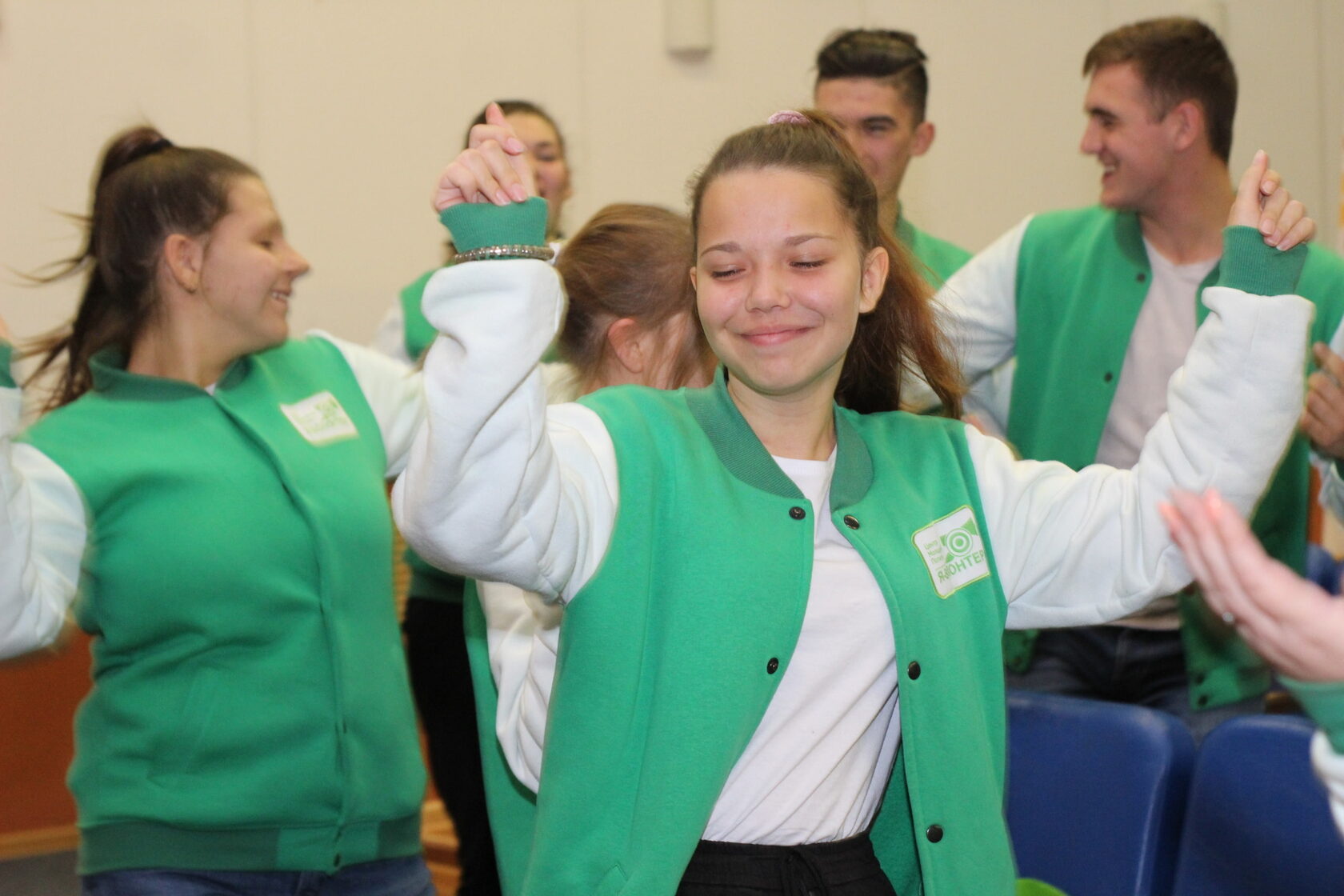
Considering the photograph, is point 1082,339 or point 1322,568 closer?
point 1082,339

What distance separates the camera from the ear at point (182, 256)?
2547 mm

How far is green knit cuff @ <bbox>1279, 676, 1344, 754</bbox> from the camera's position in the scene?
1152 mm

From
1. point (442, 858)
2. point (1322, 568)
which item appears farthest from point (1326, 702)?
point (442, 858)

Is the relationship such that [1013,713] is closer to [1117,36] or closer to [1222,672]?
[1222,672]

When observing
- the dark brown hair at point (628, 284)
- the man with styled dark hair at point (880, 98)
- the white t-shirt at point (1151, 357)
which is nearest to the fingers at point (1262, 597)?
the dark brown hair at point (628, 284)

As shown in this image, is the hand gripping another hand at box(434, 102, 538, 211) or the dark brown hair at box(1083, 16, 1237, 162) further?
the dark brown hair at box(1083, 16, 1237, 162)

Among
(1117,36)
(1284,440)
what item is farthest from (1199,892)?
(1117,36)

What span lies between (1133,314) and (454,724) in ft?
5.64

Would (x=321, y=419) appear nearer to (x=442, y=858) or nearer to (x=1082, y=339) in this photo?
(x=1082, y=339)

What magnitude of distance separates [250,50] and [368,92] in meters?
0.38

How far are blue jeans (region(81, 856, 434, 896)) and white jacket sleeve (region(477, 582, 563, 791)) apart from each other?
1.84 feet

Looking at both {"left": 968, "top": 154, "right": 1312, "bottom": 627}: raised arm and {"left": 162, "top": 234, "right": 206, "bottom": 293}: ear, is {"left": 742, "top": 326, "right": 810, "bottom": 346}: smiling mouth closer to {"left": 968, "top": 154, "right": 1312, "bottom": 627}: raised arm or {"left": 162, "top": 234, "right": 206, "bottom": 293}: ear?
{"left": 968, "top": 154, "right": 1312, "bottom": 627}: raised arm

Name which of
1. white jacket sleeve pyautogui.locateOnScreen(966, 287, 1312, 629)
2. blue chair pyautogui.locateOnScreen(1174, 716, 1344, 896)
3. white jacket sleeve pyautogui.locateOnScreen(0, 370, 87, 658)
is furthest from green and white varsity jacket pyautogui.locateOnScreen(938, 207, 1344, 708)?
white jacket sleeve pyautogui.locateOnScreen(0, 370, 87, 658)

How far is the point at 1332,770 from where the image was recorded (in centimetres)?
121
